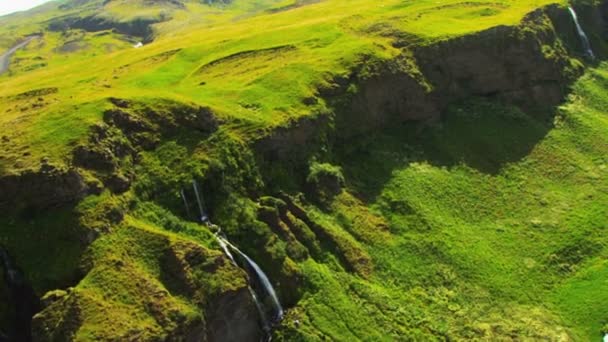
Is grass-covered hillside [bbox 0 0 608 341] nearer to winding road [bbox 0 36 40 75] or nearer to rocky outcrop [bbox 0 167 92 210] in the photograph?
rocky outcrop [bbox 0 167 92 210]

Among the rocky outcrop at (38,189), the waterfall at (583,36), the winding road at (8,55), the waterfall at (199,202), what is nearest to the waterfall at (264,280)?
the waterfall at (199,202)

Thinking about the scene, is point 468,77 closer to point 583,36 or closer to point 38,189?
point 583,36

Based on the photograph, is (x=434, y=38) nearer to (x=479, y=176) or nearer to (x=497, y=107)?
(x=497, y=107)

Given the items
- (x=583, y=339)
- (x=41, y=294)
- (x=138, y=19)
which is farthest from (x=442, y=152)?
(x=138, y=19)

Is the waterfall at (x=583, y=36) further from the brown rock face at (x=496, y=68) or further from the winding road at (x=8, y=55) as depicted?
the winding road at (x=8, y=55)

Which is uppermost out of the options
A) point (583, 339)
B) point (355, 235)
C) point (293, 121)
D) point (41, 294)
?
point (293, 121)
